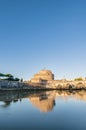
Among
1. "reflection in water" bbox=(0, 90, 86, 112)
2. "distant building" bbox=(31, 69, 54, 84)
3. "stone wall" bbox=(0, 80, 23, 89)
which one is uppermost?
"distant building" bbox=(31, 69, 54, 84)

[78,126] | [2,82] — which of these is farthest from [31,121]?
[2,82]

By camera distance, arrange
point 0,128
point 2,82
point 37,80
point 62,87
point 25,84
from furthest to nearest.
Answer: point 62,87 → point 37,80 → point 25,84 → point 2,82 → point 0,128

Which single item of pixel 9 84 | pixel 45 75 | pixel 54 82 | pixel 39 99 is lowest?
pixel 39 99

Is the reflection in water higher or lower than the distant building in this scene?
lower

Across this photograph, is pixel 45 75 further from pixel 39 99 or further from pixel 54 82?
pixel 39 99

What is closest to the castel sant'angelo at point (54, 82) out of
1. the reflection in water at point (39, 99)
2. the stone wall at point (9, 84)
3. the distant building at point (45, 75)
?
the distant building at point (45, 75)

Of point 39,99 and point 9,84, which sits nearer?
point 39,99

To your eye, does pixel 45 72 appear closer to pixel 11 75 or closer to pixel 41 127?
pixel 11 75

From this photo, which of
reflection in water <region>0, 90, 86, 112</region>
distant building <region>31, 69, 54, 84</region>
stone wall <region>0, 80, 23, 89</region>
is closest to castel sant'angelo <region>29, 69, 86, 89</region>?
distant building <region>31, 69, 54, 84</region>

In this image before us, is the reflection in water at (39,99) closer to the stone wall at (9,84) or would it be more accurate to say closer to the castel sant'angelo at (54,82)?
the stone wall at (9,84)

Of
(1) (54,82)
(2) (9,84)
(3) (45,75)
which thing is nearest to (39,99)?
(2) (9,84)

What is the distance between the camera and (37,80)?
463 ft

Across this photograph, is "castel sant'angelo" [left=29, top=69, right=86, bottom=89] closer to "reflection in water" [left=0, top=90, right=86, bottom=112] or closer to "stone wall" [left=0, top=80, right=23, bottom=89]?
"stone wall" [left=0, top=80, right=23, bottom=89]

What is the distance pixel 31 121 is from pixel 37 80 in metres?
118
